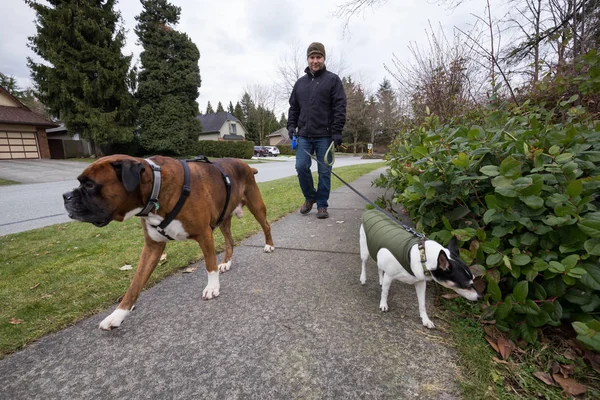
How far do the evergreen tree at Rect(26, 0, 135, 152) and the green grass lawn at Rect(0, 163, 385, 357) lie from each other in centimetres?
2250

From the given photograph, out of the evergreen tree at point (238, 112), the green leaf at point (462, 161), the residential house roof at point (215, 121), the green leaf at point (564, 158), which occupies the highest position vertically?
the evergreen tree at point (238, 112)

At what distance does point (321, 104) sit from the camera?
15.9ft

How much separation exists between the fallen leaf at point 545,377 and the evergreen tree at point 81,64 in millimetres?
27092

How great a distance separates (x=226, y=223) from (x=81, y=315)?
139 centimetres

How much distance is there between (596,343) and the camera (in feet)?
4.30

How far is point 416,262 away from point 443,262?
175 millimetres

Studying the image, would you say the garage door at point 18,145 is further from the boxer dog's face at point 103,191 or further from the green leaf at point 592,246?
the green leaf at point 592,246

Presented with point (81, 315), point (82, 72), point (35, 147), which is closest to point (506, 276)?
point (81, 315)

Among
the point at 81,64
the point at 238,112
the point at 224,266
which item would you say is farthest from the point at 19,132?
the point at 238,112

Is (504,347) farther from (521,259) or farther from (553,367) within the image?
(521,259)

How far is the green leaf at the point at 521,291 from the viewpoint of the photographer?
154 centimetres

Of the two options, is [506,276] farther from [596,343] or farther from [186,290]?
[186,290]

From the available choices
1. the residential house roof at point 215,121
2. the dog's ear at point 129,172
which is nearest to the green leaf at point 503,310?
the dog's ear at point 129,172

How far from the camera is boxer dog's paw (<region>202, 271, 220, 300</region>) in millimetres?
2322
